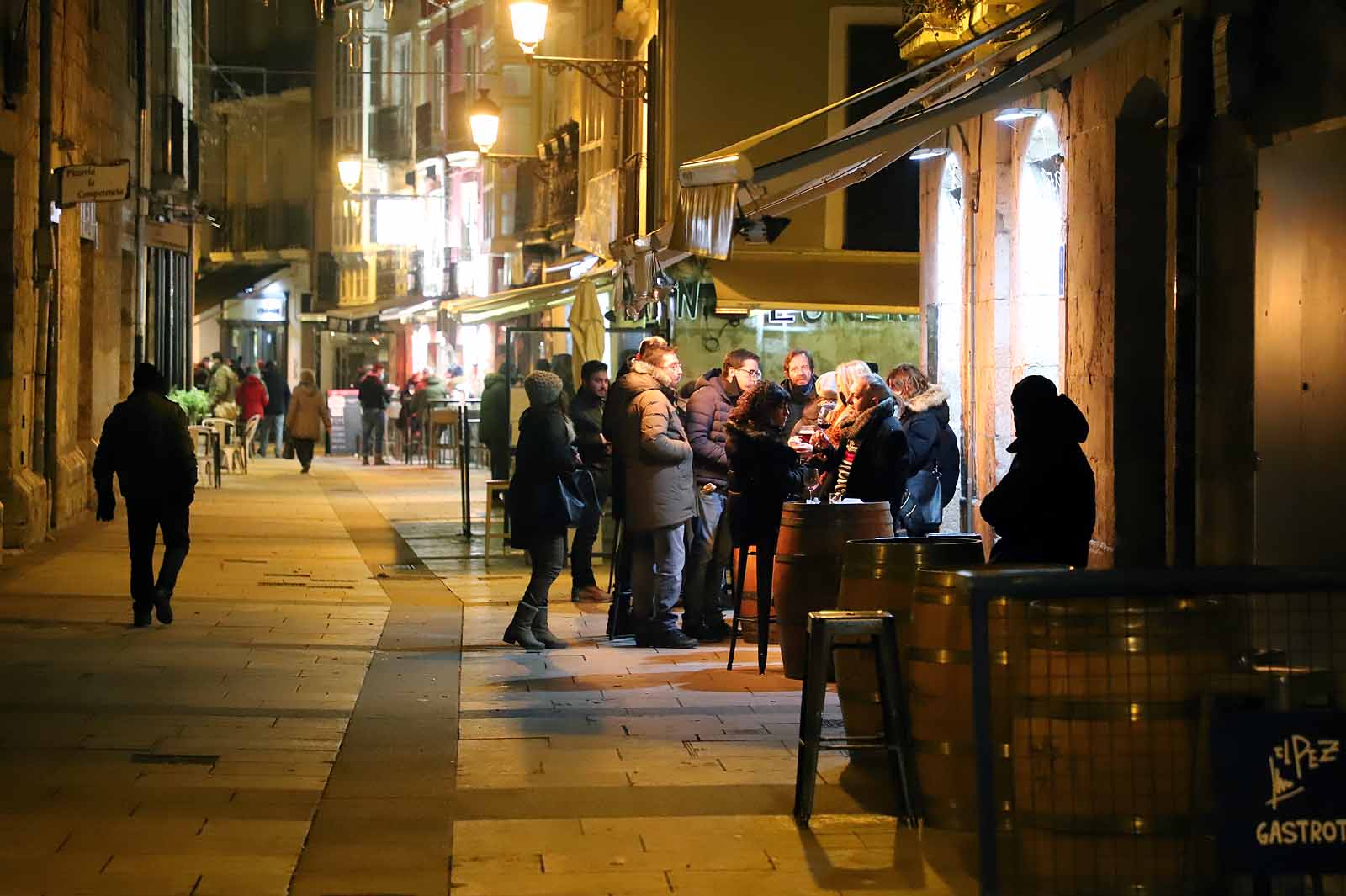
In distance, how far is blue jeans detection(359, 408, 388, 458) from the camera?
117 ft

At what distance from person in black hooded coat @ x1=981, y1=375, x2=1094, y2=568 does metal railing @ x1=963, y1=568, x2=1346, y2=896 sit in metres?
2.67

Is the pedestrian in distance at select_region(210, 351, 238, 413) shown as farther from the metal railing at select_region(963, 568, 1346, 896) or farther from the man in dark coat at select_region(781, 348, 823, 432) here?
the metal railing at select_region(963, 568, 1346, 896)

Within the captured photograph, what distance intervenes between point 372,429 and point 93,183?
61.6 feet

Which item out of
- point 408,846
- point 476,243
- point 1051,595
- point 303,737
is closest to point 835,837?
point 408,846

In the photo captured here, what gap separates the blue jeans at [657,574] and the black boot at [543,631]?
54 cm

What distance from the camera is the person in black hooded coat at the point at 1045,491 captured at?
8.04 metres

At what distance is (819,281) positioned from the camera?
18.6 m

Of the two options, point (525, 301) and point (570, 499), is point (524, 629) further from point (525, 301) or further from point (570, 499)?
point (525, 301)

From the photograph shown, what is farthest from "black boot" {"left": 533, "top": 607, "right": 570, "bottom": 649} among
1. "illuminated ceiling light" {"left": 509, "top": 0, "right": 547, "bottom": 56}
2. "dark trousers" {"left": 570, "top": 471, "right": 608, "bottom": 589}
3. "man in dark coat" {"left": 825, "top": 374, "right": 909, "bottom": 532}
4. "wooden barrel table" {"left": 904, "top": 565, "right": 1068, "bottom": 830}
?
"illuminated ceiling light" {"left": 509, "top": 0, "right": 547, "bottom": 56}

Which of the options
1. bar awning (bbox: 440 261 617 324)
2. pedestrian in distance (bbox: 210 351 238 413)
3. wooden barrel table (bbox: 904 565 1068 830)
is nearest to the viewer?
wooden barrel table (bbox: 904 565 1068 830)

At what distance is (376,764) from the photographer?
26.5 feet

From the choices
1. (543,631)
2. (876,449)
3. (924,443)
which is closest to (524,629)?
(543,631)

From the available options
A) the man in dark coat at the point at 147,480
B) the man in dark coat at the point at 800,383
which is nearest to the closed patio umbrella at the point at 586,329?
the man in dark coat at the point at 800,383

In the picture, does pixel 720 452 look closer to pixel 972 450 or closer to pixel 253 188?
pixel 972 450
